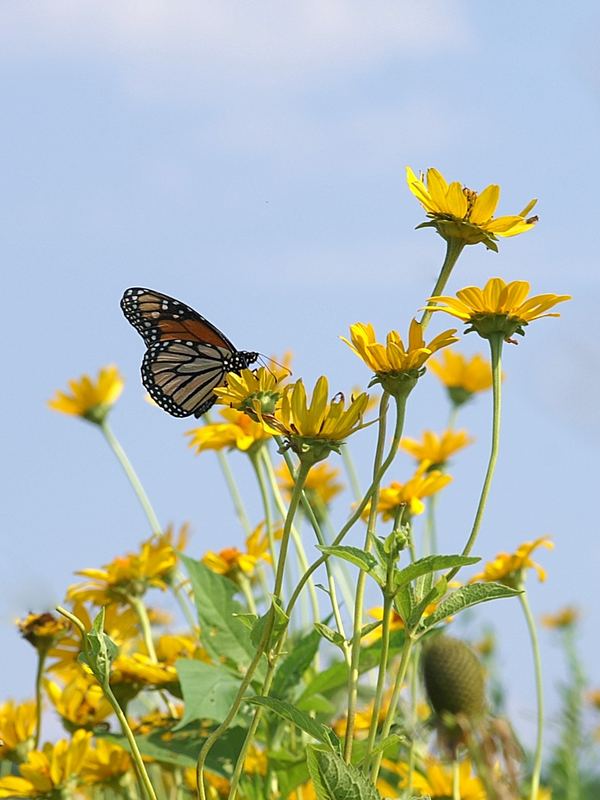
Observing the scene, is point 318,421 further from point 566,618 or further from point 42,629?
point 566,618

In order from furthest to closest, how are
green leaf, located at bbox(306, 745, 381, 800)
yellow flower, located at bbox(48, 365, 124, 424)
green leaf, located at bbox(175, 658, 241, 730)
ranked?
1. yellow flower, located at bbox(48, 365, 124, 424)
2. green leaf, located at bbox(175, 658, 241, 730)
3. green leaf, located at bbox(306, 745, 381, 800)

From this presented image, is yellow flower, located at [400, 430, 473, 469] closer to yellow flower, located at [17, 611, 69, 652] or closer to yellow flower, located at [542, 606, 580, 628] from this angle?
yellow flower, located at [17, 611, 69, 652]

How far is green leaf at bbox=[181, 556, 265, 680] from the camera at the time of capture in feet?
5.09

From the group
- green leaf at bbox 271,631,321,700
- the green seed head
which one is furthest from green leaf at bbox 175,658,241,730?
the green seed head

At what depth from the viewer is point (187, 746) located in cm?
153

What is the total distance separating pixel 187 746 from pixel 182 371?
67 cm

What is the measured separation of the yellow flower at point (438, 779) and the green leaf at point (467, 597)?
2.47 feet

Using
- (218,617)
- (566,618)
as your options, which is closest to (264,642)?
(218,617)

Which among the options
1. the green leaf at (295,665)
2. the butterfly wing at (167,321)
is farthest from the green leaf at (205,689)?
the butterfly wing at (167,321)

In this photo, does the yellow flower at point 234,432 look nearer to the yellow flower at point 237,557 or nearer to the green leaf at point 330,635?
the yellow flower at point 237,557

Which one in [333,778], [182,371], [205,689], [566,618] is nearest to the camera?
[333,778]

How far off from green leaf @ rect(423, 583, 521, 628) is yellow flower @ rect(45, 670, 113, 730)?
89 cm

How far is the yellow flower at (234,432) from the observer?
1585mm

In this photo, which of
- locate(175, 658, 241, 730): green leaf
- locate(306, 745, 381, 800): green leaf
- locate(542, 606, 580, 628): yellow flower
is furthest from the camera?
locate(542, 606, 580, 628): yellow flower
